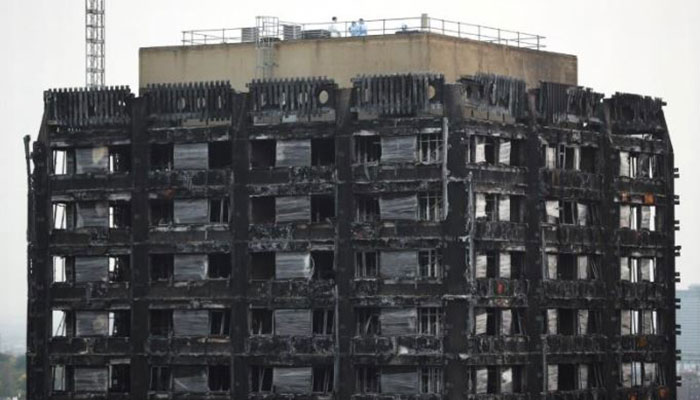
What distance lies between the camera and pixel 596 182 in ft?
443

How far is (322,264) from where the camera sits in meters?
127

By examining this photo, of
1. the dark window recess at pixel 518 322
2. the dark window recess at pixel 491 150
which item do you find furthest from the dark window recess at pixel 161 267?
the dark window recess at pixel 518 322

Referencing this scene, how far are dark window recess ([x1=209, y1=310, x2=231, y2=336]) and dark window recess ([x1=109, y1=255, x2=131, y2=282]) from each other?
6.52 metres

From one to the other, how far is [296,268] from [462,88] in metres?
14.7

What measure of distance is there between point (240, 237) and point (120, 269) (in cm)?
929

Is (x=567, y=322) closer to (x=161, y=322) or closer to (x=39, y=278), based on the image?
(x=161, y=322)

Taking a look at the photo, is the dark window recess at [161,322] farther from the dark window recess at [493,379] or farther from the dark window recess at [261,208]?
the dark window recess at [493,379]

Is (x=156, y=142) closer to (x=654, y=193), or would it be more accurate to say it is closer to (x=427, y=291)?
(x=427, y=291)

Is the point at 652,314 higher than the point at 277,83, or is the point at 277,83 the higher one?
the point at 277,83

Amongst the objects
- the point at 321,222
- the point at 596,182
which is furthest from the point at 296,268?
the point at 596,182

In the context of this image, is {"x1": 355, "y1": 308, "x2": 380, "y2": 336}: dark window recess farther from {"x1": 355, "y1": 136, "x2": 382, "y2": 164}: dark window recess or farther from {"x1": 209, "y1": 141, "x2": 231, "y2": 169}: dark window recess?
{"x1": 209, "y1": 141, "x2": 231, "y2": 169}: dark window recess

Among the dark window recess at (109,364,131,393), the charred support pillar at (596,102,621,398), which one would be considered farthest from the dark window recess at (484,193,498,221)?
the dark window recess at (109,364,131,393)

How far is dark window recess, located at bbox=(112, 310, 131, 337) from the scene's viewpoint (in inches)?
5207

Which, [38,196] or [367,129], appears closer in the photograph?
[367,129]
